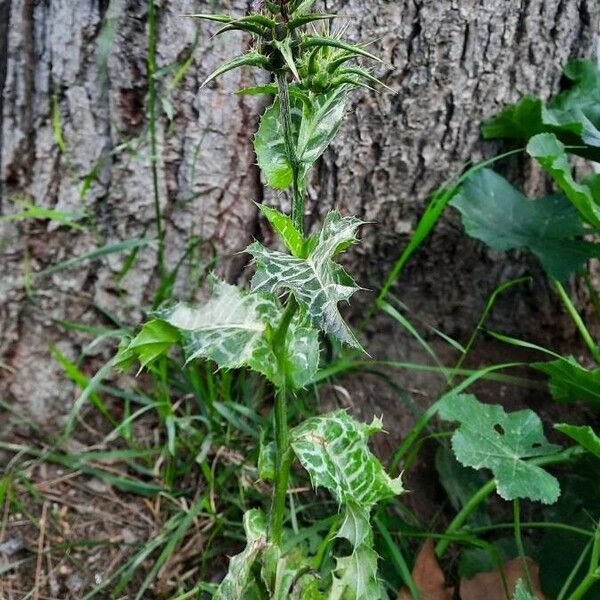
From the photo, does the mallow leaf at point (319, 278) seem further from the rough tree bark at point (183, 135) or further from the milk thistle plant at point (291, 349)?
the rough tree bark at point (183, 135)

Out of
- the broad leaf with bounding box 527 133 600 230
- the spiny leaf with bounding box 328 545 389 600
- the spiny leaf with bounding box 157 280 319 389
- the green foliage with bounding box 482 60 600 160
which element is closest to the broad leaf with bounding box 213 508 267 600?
the spiny leaf with bounding box 328 545 389 600

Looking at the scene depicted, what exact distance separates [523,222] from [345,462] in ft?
2.48

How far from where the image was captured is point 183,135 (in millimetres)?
1670

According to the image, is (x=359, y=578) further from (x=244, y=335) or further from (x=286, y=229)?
A: (x=286, y=229)

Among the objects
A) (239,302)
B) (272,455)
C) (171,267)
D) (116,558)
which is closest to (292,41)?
(239,302)

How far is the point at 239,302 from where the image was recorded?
1.23 m

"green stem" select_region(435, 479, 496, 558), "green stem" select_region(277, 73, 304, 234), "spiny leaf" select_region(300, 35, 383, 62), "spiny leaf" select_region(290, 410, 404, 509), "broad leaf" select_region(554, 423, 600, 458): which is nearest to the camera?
"spiny leaf" select_region(300, 35, 383, 62)

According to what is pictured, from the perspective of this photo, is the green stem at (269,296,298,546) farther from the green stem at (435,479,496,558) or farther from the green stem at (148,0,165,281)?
the green stem at (148,0,165,281)

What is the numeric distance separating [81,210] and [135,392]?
416 millimetres

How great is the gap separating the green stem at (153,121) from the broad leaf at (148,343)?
0.46 meters

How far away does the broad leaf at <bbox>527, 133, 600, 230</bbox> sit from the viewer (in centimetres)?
146

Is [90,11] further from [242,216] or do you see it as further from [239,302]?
[239,302]

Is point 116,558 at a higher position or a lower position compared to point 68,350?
lower

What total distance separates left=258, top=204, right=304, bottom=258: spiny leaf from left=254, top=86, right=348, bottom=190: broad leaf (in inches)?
3.4
